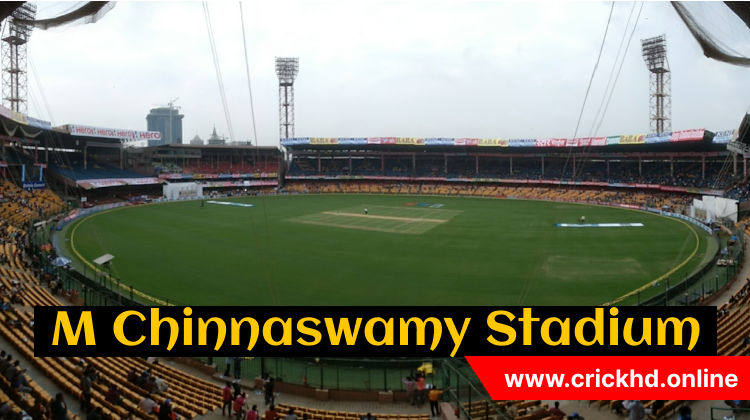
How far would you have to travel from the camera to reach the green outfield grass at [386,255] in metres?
21.7

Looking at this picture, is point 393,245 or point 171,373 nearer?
point 171,373

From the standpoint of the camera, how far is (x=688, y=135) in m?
52.9

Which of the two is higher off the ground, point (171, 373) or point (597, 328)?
point (597, 328)

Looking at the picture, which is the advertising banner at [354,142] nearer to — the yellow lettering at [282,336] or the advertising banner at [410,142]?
the advertising banner at [410,142]

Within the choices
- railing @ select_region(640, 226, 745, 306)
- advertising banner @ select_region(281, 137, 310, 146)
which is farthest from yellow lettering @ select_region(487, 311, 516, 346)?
advertising banner @ select_region(281, 137, 310, 146)

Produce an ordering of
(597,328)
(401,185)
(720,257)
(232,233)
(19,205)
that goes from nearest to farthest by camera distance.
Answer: (597,328) < (720,257) < (232,233) < (19,205) < (401,185)

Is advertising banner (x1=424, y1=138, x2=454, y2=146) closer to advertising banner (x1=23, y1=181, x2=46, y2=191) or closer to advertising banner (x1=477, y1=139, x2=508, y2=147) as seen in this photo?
advertising banner (x1=477, y1=139, x2=508, y2=147)

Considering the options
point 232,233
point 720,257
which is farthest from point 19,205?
point 720,257

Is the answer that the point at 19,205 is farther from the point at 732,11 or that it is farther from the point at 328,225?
the point at 732,11

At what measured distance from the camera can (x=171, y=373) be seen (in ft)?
42.1

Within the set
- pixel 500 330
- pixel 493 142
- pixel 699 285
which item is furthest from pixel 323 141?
pixel 500 330

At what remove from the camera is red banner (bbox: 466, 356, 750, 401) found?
8.09 meters

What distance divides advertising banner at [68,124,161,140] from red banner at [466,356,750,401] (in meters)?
67.7

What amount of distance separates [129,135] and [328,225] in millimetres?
43898
